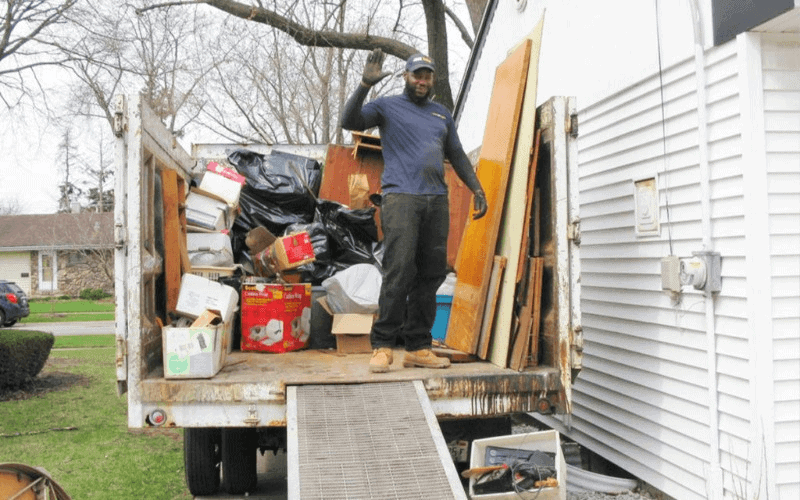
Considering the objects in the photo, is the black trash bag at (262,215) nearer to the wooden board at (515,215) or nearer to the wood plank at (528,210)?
the wooden board at (515,215)

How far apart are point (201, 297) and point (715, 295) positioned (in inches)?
115

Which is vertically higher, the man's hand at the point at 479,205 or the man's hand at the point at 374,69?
the man's hand at the point at 374,69

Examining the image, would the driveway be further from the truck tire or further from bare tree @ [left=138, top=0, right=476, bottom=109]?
the truck tire

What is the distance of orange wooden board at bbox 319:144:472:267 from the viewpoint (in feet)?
20.6

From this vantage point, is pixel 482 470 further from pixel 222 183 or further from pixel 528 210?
pixel 222 183

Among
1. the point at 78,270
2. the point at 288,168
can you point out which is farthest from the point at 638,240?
the point at 78,270

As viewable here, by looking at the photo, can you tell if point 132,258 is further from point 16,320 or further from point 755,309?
point 16,320

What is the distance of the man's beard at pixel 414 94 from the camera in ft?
14.4

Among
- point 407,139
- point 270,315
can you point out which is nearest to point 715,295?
point 407,139

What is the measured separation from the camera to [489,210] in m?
4.61

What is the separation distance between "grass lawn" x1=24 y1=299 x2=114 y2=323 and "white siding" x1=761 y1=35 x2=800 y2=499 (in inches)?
918

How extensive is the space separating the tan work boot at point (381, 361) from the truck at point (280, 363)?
74 mm

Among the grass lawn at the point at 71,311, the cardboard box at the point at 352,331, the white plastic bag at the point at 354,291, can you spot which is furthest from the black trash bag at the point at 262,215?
the grass lawn at the point at 71,311

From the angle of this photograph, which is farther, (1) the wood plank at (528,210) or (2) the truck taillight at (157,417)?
(1) the wood plank at (528,210)
